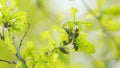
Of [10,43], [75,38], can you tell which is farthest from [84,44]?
[10,43]

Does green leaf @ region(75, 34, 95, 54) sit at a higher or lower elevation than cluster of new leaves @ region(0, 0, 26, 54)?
lower

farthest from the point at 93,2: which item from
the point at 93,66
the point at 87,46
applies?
the point at 87,46

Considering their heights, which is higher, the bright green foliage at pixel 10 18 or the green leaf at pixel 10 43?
the bright green foliage at pixel 10 18

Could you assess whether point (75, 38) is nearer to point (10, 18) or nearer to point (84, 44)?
point (84, 44)

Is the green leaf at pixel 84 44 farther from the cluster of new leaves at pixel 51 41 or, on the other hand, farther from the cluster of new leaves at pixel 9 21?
the cluster of new leaves at pixel 9 21

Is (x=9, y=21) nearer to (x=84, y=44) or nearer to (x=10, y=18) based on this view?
(x=10, y=18)

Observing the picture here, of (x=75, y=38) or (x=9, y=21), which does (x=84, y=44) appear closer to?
(x=75, y=38)

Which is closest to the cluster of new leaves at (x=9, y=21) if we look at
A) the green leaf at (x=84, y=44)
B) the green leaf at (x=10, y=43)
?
the green leaf at (x=10, y=43)

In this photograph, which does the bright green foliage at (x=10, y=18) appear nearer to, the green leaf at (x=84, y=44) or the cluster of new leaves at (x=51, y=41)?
the cluster of new leaves at (x=51, y=41)

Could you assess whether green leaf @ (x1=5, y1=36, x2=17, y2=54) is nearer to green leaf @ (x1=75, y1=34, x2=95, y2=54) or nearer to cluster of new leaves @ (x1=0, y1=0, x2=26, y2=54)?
cluster of new leaves @ (x1=0, y1=0, x2=26, y2=54)

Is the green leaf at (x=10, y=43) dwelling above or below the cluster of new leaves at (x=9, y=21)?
below

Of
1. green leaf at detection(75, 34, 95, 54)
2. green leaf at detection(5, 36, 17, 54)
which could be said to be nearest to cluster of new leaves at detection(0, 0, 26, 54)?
green leaf at detection(5, 36, 17, 54)

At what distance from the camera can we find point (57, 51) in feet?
2.54

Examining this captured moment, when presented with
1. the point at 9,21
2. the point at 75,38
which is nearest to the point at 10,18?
the point at 9,21
